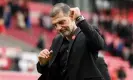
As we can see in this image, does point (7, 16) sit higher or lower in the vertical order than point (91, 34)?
higher

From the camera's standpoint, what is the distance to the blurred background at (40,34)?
1694 cm

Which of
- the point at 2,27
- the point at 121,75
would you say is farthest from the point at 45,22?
the point at 121,75

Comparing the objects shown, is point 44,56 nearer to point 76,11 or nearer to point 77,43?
point 77,43

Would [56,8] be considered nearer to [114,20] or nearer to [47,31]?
[47,31]

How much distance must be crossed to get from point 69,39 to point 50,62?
0.34m

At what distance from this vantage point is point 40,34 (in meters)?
21.2

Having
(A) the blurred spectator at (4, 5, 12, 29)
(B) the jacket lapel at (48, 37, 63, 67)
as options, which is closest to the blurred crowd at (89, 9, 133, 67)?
(A) the blurred spectator at (4, 5, 12, 29)

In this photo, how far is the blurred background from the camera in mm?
16938

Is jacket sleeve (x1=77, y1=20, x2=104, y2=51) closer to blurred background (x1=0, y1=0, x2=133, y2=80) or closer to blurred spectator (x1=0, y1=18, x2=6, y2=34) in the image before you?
blurred background (x1=0, y1=0, x2=133, y2=80)

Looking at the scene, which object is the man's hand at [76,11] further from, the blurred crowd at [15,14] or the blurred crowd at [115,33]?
the blurred crowd at [115,33]

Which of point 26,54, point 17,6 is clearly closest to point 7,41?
point 17,6

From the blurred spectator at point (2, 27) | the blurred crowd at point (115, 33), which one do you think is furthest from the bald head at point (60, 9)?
the blurred crowd at point (115, 33)

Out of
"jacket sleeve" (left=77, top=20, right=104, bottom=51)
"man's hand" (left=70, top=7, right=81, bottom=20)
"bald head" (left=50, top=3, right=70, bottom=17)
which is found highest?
"bald head" (left=50, top=3, right=70, bottom=17)

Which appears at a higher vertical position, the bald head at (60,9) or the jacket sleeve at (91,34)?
the bald head at (60,9)
